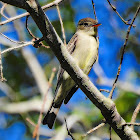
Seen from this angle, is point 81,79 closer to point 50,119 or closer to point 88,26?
point 50,119

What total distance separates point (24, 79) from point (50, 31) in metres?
6.77

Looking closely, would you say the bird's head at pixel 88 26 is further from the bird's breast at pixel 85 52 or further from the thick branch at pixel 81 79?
Result: the thick branch at pixel 81 79

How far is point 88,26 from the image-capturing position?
520 cm

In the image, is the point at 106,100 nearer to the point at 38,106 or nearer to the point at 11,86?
the point at 38,106

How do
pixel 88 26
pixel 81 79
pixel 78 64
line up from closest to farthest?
pixel 81 79
pixel 78 64
pixel 88 26

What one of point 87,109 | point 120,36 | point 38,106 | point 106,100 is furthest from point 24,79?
point 106,100

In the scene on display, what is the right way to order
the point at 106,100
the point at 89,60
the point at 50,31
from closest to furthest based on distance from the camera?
the point at 50,31
the point at 106,100
the point at 89,60

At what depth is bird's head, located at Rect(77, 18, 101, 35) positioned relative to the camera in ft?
16.5

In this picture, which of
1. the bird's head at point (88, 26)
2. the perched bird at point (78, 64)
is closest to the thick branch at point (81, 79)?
the perched bird at point (78, 64)

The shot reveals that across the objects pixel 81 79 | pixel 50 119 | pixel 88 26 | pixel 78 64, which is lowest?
pixel 50 119

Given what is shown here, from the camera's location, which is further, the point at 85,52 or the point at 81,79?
the point at 85,52

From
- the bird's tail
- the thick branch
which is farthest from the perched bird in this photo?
the thick branch

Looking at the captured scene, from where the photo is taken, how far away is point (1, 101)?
9.03m

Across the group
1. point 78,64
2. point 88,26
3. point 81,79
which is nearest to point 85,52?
point 78,64
